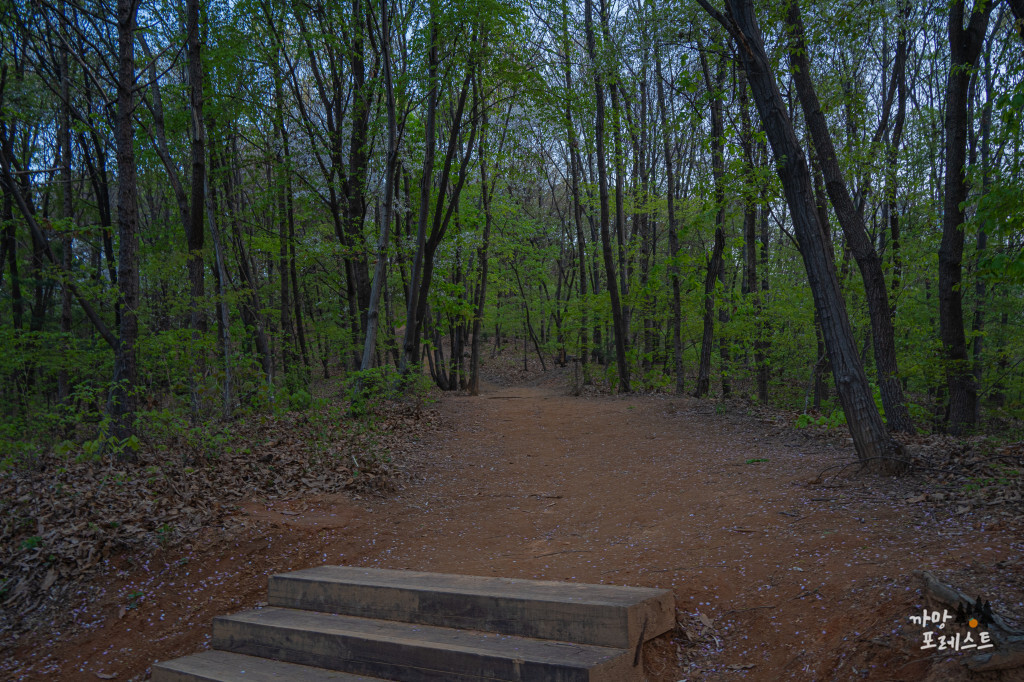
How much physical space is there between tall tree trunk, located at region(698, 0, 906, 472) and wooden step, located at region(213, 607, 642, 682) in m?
4.13

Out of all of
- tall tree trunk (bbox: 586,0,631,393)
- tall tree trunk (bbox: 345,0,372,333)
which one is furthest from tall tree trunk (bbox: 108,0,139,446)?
tall tree trunk (bbox: 586,0,631,393)

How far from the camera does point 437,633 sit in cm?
360

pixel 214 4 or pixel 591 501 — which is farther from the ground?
pixel 214 4

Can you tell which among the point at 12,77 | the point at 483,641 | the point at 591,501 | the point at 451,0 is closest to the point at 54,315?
Result: the point at 12,77

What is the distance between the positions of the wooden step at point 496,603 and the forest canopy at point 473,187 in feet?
11.7

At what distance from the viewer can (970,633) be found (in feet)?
8.95

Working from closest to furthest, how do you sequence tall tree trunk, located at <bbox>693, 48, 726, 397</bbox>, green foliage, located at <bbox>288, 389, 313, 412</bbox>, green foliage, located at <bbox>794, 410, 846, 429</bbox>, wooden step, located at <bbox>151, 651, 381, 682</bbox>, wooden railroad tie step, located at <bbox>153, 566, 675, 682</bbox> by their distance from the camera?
wooden railroad tie step, located at <bbox>153, 566, 675, 682</bbox> → wooden step, located at <bbox>151, 651, 381, 682</bbox> → green foliage, located at <bbox>794, 410, 846, 429</bbox> → green foliage, located at <bbox>288, 389, 313, 412</bbox> → tall tree trunk, located at <bbox>693, 48, 726, 397</bbox>

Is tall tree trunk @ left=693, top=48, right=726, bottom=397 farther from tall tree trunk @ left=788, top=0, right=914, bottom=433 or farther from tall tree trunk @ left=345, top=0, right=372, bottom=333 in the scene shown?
tall tree trunk @ left=345, top=0, right=372, bottom=333

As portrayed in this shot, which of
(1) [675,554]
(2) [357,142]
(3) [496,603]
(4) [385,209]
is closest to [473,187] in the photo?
(2) [357,142]

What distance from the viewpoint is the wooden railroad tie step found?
10.3 feet

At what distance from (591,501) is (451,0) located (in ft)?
33.4

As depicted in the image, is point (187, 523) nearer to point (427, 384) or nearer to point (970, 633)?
point (970, 633)

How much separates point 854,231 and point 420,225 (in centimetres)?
837

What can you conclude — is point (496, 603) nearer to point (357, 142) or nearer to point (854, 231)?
point (854, 231)
